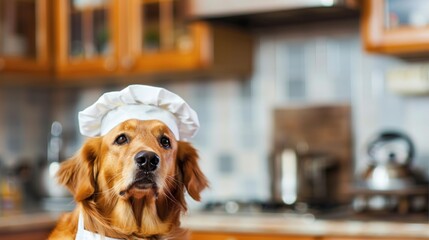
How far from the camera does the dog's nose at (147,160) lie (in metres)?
1.11

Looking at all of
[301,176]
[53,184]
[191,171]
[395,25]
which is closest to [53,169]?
[53,184]

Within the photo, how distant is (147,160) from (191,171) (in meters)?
0.14

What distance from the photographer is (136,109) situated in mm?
A: 1175

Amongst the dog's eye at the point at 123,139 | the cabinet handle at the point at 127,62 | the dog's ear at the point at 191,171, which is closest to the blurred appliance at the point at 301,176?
the cabinet handle at the point at 127,62

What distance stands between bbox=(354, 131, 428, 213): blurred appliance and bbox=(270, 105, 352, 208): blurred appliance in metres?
0.22

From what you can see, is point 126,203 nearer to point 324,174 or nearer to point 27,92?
point 324,174

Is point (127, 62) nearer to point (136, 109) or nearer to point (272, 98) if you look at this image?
point (272, 98)

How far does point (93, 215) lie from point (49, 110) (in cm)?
313

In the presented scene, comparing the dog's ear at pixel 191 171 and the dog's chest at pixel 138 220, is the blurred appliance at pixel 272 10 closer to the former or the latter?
the dog's ear at pixel 191 171

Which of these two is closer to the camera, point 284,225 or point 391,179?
point 284,225

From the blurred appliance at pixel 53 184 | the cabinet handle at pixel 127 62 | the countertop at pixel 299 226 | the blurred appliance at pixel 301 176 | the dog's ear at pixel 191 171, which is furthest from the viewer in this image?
the blurred appliance at pixel 53 184

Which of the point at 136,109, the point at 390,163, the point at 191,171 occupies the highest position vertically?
the point at 136,109

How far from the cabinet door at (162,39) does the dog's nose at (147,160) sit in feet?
6.98

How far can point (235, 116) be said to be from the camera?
3.56 metres
